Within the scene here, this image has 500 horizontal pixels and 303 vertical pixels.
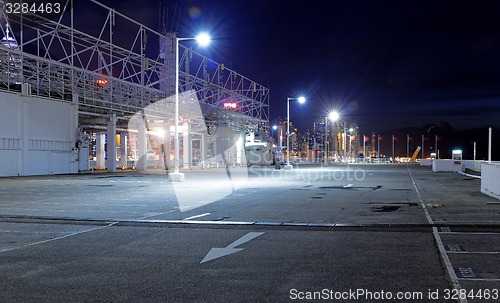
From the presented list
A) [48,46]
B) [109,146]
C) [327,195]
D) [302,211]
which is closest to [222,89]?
[109,146]

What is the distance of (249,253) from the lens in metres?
9.68

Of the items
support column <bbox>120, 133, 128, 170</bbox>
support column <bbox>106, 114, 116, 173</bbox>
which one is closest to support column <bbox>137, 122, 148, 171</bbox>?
support column <bbox>106, 114, 116, 173</bbox>

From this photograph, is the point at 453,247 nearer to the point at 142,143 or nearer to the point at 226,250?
the point at 226,250

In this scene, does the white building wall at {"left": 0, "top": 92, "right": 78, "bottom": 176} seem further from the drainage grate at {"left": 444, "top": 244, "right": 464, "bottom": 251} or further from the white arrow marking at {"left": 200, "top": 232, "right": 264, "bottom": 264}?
the drainage grate at {"left": 444, "top": 244, "right": 464, "bottom": 251}

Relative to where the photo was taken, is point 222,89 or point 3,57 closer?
point 3,57

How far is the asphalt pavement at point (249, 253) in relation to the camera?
689 centimetres

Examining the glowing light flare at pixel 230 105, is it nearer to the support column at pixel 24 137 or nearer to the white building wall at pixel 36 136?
the white building wall at pixel 36 136

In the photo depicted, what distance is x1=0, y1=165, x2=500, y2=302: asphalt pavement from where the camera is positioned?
22.6ft

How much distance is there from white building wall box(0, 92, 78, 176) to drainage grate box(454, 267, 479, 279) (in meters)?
39.3

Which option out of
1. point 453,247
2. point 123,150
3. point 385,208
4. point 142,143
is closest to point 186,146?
point 123,150

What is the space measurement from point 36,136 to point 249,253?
129ft

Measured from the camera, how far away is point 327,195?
23750 mm

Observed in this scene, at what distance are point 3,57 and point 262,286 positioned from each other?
131ft

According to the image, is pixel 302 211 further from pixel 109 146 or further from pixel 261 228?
pixel 109 146
